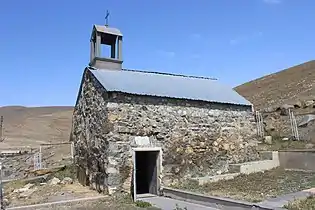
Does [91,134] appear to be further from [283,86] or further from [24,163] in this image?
[283,86]

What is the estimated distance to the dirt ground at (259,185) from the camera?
9461 mm

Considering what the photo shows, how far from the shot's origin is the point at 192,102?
1280cm

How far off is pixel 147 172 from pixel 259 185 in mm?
4085

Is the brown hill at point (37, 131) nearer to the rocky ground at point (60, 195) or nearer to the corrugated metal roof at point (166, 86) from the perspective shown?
the rocky ground at point (60, 195)

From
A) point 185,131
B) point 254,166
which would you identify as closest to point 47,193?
point 185,131

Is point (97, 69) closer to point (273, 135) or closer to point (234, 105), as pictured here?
point (234, 105)

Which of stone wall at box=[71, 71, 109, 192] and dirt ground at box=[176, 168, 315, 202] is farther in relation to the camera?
stone wall at box=[71, 71, 109, 192]

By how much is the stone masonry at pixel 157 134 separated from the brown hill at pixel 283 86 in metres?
14.9

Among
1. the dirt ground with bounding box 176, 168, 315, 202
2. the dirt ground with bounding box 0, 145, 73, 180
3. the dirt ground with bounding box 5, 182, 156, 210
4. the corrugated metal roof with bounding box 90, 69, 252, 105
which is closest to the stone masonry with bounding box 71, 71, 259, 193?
the corrugated metal roof with bounding box 90, 69, 252, 105

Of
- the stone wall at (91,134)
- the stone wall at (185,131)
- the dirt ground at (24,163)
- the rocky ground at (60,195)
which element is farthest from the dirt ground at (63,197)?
the dirt ground at (24,163)

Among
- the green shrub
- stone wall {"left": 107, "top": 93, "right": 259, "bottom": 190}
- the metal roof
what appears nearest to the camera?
the green shrub

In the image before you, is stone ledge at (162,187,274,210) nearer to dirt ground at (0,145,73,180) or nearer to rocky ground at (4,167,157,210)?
rocky ground at (4,167,157,210)

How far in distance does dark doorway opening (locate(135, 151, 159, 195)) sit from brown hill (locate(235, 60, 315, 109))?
1763 cm

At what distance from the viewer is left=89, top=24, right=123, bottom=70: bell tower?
1313 centimetres
